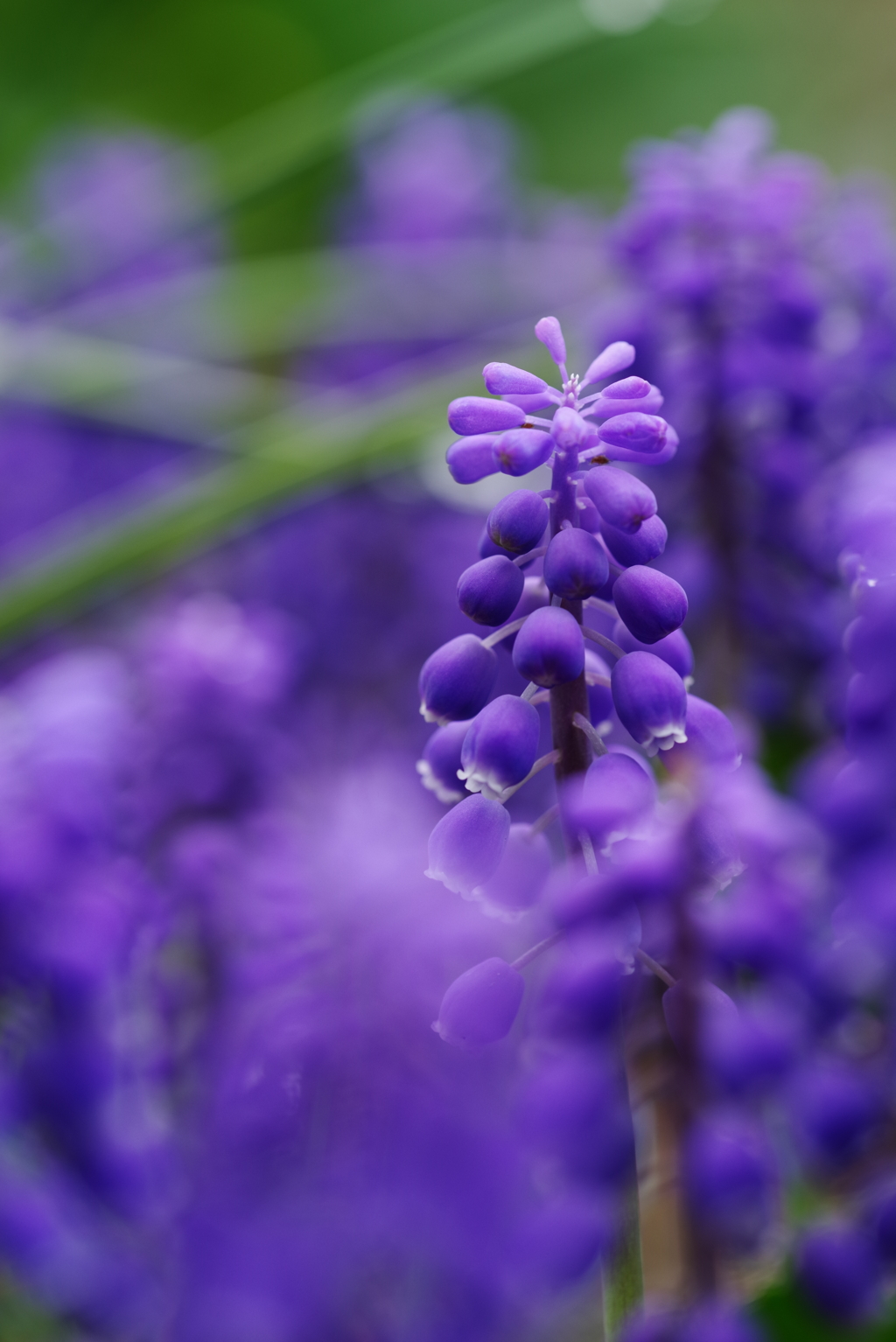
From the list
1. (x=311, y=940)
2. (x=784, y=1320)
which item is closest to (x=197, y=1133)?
(x=311, y=940)

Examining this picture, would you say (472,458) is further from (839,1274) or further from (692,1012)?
(839,1274)

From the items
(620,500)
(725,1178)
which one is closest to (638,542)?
(620,500)

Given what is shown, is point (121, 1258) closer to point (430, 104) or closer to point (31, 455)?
point (31, 455)

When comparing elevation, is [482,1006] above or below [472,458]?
below

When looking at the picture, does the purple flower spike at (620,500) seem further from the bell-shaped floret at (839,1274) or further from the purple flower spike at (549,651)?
the bell-shaped floret at (839,1274)

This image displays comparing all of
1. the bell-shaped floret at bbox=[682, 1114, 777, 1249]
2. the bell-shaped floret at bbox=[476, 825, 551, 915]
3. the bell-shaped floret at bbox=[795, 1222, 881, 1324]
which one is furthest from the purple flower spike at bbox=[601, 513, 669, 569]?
the bell-shaped floret at bbox=[795, 1222, 881, 1324]

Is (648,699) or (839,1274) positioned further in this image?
(839,1274)
